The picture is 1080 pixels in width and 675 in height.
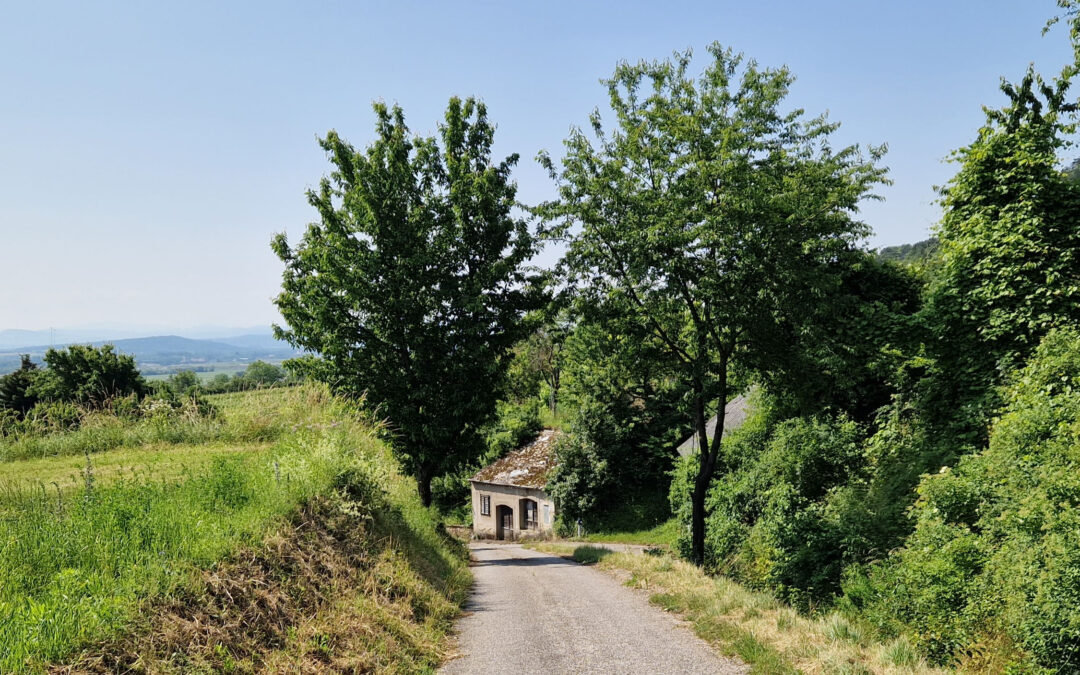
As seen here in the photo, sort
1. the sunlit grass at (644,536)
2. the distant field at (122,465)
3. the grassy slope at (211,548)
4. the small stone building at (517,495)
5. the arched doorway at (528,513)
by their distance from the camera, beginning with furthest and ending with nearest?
the arched doorway at (528,513) < the small stone building at (517,495) < the sunlit grass at (644,536) < the distant field at (122,465) < the grassy slope at (211,548)

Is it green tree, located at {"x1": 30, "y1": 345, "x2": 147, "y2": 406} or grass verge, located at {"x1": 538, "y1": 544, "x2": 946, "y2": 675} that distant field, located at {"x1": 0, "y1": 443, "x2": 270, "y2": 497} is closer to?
grass verge, located at {"x1": 538, "y1": 544, "x2": 946, "y2": 675}

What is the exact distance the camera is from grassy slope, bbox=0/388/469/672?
18.0 ft

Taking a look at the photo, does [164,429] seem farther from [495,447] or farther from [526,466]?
[495,447]

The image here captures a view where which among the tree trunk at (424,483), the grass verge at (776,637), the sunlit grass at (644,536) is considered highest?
the grass verge at (776,637)

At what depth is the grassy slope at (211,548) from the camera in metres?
5.48

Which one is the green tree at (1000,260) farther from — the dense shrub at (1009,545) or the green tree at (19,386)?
the green tree at (19,386)

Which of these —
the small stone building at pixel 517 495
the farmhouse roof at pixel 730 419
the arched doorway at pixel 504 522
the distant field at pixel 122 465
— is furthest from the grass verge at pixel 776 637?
the arched doorway at pixel 504 522

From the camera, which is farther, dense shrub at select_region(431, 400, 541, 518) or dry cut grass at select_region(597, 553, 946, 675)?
dense shrub at select_region(431, 400, 541, 518)

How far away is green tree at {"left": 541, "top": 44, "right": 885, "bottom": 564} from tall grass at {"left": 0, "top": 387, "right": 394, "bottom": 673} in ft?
32.2

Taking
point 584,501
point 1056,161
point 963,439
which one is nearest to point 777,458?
point 963,439

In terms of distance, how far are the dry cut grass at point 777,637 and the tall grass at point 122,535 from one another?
5826 mm

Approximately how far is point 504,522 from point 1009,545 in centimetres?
4110

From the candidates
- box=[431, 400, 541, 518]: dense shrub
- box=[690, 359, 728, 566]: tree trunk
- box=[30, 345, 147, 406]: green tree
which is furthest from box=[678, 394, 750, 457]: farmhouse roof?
box=[30, 345, 147, 406]: green tree

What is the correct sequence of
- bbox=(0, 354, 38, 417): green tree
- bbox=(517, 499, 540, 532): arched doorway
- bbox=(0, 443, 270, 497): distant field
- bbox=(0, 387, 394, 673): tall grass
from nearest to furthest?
bbox=(0, 387, 394, 673): tall grass < bbox=(0, 443, 270, 497): distant field < bbox=(517, 499, 540, 532): arched doorway < bbox=(0, 354, 38, 417): green tree
